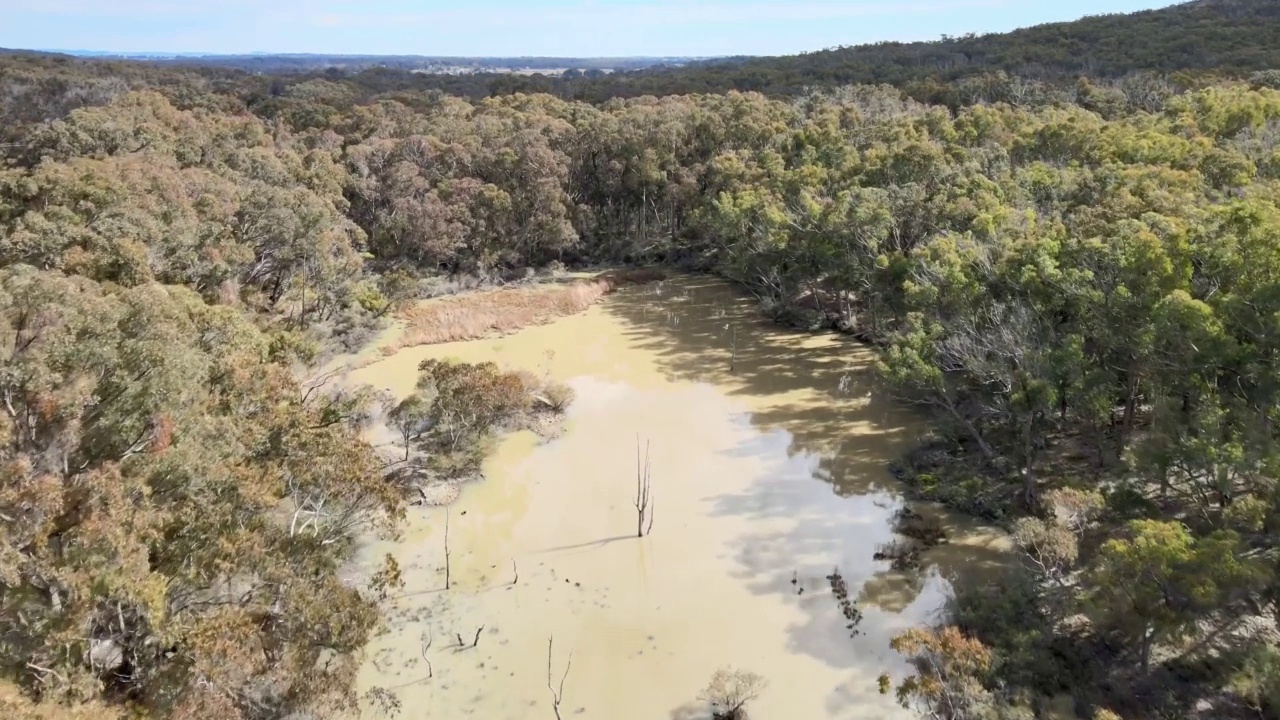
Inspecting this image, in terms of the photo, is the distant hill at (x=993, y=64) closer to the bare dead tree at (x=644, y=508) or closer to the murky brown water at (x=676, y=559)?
the murky brown water at (x=676, y=559)

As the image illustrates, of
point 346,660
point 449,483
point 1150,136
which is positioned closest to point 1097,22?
point 1150,136

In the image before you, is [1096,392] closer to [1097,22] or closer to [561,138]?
[561,138]

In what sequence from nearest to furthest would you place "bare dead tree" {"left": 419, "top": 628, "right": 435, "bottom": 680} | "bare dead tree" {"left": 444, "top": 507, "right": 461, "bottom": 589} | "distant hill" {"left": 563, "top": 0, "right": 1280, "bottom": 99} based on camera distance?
"bare dead tree" {"left": 419, "top": 628, "right": 435, "bottom": 680} → "bare dead tree" {"left": 444, "top": 507, "right": 461, "bottom": 589} → "distant hill" {"left": 563, "top": 0, "right": 1280, "bottom": 99}

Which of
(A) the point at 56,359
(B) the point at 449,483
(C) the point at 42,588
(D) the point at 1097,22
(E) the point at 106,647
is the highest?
(D) the point at 1097,22

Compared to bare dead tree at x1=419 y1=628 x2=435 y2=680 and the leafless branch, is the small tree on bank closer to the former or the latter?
bare dead tree at x1=419 y1=628 x2=435 y2=680

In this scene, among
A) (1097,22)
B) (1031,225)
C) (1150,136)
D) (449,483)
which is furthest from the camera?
(1097,22)

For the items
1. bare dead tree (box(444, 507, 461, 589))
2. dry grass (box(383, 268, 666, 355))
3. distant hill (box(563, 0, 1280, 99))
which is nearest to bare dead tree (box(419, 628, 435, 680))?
bare dead tree (box(444, 507, 461, 589))
